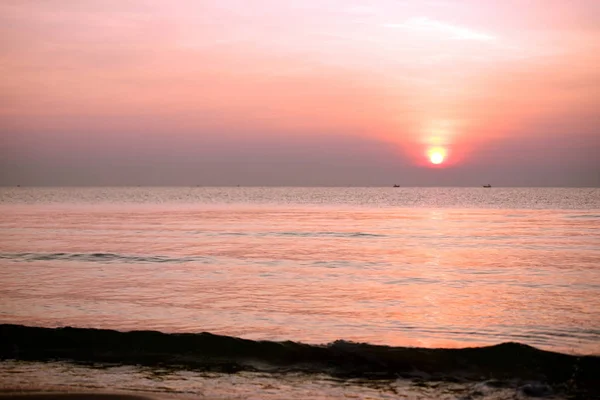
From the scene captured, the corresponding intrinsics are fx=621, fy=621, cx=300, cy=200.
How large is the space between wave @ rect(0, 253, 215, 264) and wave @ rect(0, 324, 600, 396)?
1557 cm

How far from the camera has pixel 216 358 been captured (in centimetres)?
1330

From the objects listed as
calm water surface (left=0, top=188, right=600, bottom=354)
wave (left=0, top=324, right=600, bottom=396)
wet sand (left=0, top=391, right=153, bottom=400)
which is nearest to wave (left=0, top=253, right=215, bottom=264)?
calm water surface (left=0, top=188, right=600, bottom=354)

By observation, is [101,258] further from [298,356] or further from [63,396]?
[63,396]

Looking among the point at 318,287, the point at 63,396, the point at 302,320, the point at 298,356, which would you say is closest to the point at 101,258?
the point at 318,287

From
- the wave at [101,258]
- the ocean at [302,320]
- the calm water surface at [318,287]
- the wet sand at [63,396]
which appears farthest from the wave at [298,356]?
the wave at [101,258]

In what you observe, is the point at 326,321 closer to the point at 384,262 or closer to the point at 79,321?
the point at 79,321

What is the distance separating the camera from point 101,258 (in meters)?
31.1

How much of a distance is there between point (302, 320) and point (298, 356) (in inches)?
149

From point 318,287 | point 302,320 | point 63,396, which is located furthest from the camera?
point 318,287

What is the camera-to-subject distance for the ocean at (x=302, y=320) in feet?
38.7

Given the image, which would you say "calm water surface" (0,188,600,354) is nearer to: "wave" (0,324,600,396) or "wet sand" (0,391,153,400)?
"wave" (0,324,600,396)

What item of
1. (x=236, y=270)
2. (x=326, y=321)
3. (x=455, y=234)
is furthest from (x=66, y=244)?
(x=455, y=234)

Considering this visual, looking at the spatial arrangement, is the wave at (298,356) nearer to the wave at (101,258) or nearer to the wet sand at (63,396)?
the wet sand at (63,396)

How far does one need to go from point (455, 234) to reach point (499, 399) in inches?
1494
